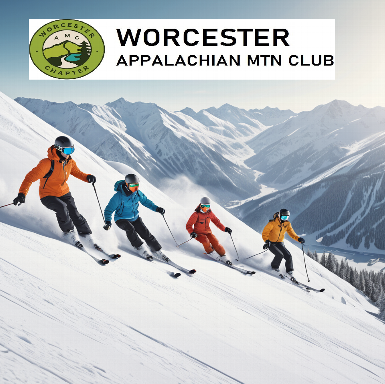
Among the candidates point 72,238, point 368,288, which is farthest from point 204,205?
point 368,288

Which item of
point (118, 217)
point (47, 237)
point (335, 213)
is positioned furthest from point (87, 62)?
point (335, 213)

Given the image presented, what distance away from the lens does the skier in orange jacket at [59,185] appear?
676cm

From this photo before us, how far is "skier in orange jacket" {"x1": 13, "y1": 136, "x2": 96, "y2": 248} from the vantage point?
6.76m

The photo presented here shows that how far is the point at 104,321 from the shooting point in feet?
13.1

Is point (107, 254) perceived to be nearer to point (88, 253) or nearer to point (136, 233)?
point (88, 253)

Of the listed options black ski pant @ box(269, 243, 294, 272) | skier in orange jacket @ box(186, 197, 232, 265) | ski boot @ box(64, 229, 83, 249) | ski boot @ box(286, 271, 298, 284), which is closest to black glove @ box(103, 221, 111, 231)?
ski boot @ box(64, 229, 83, 249)

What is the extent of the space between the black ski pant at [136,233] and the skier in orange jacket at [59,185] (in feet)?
3.44

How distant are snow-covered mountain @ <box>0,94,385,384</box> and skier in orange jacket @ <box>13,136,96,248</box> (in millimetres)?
450

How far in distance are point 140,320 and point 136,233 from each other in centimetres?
401

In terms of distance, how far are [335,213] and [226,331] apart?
201094 mm

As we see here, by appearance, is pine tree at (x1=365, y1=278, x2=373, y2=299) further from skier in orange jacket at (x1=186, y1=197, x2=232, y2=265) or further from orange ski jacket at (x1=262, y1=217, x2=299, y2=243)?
skier in orange jacket at (x1=186, y1=197, x2=232, y2=265)

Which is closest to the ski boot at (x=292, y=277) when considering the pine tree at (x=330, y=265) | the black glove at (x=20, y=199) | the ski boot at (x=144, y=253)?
the ski boot at (x=144, y=253)

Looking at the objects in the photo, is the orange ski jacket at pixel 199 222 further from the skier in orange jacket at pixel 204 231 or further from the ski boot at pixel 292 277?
the ski boot at pixel 292 277

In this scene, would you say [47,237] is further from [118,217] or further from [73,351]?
[73,351]
